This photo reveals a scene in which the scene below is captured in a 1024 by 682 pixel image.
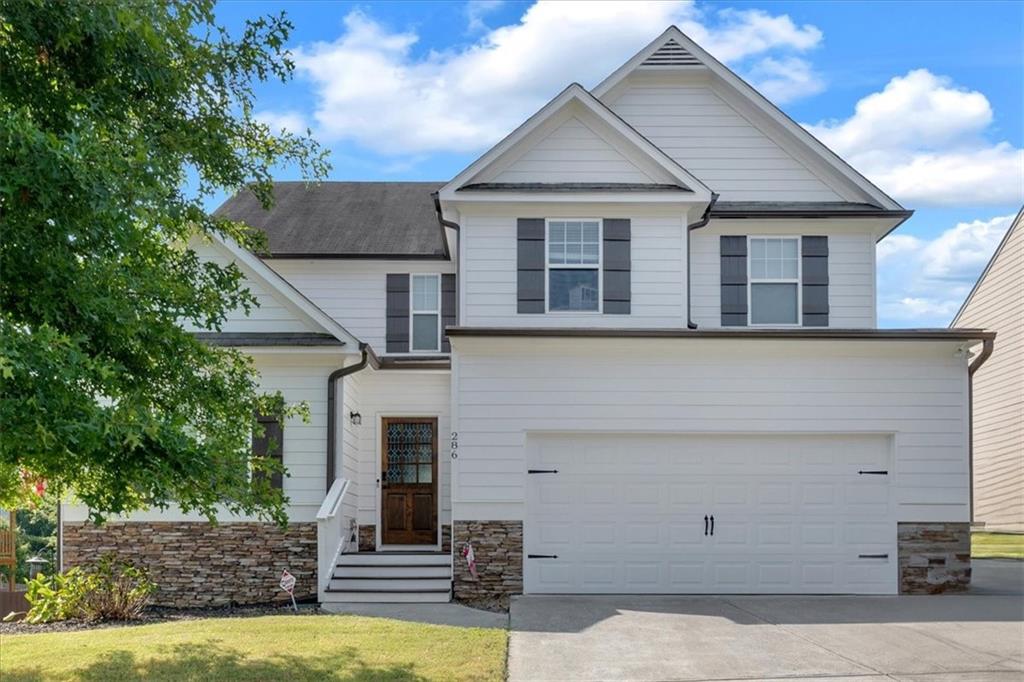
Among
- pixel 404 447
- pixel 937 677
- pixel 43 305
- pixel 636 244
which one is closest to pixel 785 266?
pixel 636 244

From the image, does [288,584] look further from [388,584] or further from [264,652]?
[264,652]

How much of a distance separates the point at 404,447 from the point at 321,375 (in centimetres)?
316

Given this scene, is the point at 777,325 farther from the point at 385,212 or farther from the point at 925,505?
the point at 385,212

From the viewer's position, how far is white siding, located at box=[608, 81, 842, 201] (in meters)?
18.1

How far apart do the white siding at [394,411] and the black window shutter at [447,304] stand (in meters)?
1.08

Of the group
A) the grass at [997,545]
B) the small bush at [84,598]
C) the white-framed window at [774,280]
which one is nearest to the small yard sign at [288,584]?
the small bush at [84,598]

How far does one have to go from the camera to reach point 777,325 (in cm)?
1750

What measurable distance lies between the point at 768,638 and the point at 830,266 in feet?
25.7

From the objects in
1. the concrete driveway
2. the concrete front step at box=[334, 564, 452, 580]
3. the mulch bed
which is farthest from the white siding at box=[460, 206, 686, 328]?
the mulch bed

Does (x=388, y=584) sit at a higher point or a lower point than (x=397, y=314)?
lower

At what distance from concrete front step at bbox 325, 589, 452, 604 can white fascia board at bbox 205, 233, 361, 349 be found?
3.72 m

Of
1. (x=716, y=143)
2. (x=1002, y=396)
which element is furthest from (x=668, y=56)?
(x=1002, y=396)

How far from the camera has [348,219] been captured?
2175 centimetres

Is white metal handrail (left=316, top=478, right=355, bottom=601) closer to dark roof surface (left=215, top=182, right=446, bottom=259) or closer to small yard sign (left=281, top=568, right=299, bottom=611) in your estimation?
small yard sign (left=281, top=568, right=299, bottom=611)
